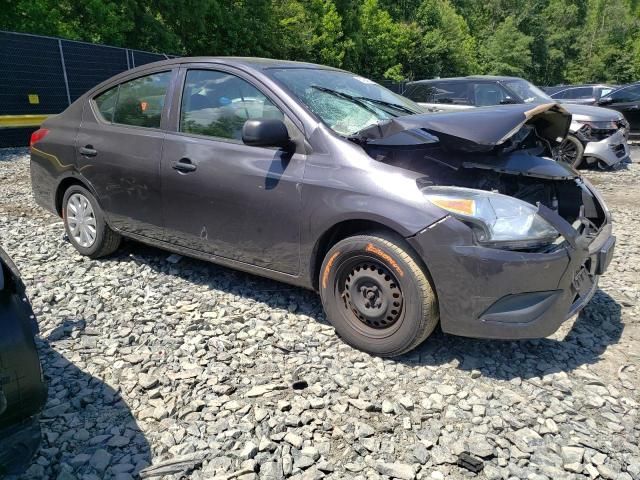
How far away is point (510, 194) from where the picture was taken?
10.1ft

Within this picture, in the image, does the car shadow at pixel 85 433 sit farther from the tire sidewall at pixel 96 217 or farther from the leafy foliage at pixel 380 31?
the leafy foliage at pixel 380 31

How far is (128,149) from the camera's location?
4008 millimetres

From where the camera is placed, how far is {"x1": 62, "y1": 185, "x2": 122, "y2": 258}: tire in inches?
173

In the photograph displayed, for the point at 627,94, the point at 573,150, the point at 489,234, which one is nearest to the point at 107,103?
the point at 489,234

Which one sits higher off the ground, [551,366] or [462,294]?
[462,294]

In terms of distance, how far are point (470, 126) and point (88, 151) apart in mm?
3114

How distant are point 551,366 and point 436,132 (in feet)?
4.97

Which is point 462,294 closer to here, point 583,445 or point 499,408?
point 499,408

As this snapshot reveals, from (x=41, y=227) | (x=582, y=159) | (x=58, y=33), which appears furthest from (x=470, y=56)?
(x=41, y=227)

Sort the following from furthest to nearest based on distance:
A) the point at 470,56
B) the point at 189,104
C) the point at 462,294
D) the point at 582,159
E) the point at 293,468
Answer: the point at 470,56 < the point at 582,159 < the point at 189,104 < the point at 462,294 < the point at 293,468

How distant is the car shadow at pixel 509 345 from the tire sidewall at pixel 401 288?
0.18m

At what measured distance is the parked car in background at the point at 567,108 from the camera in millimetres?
8875

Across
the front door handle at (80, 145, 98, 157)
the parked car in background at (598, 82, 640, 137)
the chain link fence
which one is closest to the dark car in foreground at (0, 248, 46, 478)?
the front door handle at (80, 145, 98, 157)

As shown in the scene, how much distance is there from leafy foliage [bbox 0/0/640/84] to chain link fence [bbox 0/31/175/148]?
6613mm
